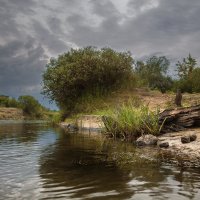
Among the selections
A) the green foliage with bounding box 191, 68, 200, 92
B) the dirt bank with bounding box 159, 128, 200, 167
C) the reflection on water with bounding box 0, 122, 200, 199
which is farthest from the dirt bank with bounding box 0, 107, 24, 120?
the reflection on water with bounding box 0, 122, 200, 199

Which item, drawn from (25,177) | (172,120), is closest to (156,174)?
(25,177)

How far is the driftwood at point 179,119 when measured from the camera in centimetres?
1994

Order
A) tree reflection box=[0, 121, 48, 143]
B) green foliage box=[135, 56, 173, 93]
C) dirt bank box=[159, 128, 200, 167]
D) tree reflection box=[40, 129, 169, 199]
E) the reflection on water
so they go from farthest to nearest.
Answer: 1. green foliage box=[135, 56, 173, 93]
2. tree reflection box=[0, 121, 48, 143]
3. dirt bank box=[159, 128, 200, 167]
4. tree reflection box=[40, 129, 169, 199]
5. the reflection on water

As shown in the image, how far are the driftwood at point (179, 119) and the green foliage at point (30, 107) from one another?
416 ft

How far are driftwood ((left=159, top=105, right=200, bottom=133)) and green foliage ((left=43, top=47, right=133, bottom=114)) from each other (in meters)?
24.0

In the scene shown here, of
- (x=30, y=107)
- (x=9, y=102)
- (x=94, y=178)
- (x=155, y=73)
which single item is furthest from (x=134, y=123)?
(x=9, y=102)

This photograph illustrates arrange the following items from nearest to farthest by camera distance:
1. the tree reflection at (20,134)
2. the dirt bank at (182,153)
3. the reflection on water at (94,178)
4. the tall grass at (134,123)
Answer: the reflection on water at (94,178)
the dirt bank at (182,153)
the tall grass at (134,123)
the tree reflection at (20,134)

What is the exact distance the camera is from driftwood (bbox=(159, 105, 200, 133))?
1994 centimetres

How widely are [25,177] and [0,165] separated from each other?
2342 millimetres

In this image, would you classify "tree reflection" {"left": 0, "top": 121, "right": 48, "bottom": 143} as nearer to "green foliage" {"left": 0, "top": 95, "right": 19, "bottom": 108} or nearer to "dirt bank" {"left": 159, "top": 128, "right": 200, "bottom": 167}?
"dirt bank" {"left": 159, "top": 128, "right": 200, "bottom": 167}

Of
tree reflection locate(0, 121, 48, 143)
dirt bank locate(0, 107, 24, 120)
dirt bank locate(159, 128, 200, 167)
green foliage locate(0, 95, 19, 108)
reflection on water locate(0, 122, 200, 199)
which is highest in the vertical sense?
green foliage locate(0, 95, 19, 108)

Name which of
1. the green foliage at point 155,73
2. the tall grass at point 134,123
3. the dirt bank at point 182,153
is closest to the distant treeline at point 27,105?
the green foliage at point 155,73

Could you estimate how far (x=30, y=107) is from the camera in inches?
5768

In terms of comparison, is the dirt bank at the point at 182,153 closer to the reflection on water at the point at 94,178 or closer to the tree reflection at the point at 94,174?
the reflection on water at the point at 94,178
